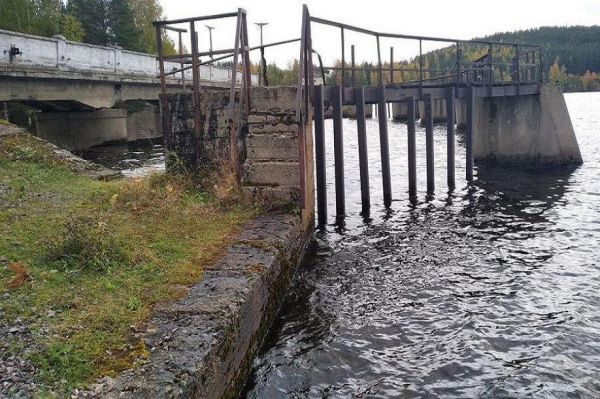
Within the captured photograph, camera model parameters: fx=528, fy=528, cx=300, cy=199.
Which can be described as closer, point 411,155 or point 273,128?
point 273,128

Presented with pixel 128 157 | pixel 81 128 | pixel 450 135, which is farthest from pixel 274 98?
pixel 81 128

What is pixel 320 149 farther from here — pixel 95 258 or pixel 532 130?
pixel 532 130

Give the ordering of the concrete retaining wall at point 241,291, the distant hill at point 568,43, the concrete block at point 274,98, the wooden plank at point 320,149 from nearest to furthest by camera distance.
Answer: the concrete retaining wall at point 241,291
the concrete block at point 274,98
the wooden plank at point 320,149
the distant hill at point 568,43

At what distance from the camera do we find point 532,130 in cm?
2098

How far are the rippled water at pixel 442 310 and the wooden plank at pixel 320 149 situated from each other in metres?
0.45

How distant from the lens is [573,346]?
6535mm

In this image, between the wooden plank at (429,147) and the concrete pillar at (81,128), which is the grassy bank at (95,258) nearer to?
the wooden plank at (429,147)

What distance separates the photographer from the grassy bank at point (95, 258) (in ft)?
14.2

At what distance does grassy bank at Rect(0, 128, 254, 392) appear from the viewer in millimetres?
4340

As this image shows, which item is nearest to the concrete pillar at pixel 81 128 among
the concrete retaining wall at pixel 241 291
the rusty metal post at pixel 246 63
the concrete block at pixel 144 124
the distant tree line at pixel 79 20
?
the concrete block at pixel 144 124

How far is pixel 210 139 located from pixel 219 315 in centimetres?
605

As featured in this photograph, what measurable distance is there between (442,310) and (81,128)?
2338cm

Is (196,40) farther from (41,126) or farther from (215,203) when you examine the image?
(41,126)

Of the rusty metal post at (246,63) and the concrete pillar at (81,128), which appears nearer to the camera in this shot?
the rusty metal post at (246,63)
